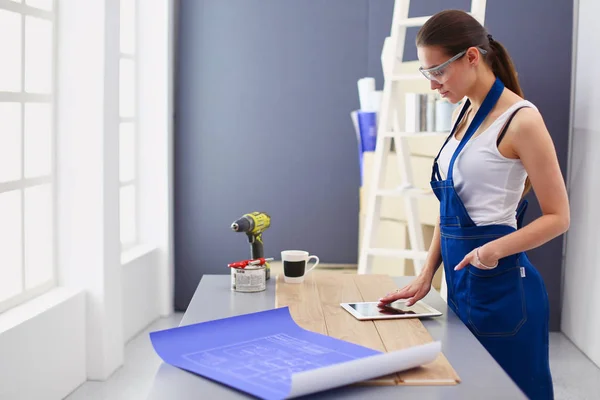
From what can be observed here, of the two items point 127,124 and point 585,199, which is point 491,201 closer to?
point 585,199

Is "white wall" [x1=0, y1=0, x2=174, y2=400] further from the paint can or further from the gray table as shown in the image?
the gray table

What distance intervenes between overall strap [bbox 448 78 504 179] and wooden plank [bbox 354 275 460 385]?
0.47 meters

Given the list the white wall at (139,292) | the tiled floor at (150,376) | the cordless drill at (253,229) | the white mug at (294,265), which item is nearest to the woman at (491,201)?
the white mug at (294,265)

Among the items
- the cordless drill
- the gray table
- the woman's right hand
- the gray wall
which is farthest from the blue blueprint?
the gray wall

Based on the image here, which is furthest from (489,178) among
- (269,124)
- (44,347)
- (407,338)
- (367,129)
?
(269,124)

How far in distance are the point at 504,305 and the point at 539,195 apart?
341 mm

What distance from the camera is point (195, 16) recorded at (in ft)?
18.3

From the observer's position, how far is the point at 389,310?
2168mm

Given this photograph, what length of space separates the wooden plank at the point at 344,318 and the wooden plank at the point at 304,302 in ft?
0.06

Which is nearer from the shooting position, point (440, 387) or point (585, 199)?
point (440, 387)

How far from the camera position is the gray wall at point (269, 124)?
18.3 ft

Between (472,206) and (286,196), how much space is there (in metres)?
3.44

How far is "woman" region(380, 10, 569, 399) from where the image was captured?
84.8 inches

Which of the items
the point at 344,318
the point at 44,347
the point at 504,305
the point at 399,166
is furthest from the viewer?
the point at 399,166
